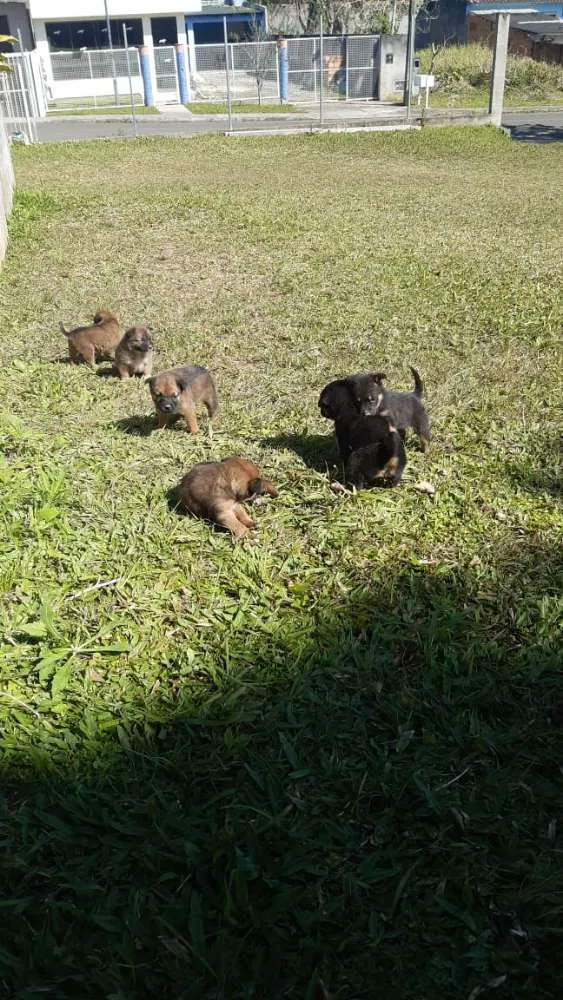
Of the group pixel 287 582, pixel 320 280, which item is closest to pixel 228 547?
pixel 287 582

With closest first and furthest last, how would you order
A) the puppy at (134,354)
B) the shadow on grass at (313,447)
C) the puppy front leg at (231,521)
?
1. the puppy front leg at (231,521)
2. the shadow on grass at (313,447)
3. the puppy at (134,354)

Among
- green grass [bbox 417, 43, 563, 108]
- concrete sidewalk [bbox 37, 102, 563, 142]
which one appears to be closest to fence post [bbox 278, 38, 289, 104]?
concrete sidewalk [bbox 37, 102, 563, 142]

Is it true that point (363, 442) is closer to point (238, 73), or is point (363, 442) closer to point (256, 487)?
point (256, 487)

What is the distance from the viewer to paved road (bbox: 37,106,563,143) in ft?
81.2

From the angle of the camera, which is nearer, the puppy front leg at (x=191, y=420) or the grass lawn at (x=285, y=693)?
the grass lawn at (x=285, y=693)

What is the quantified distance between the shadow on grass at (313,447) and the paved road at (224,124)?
21133mm

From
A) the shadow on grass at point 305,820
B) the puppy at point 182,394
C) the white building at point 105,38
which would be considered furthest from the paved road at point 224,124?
the shadow on grass at point 305,820

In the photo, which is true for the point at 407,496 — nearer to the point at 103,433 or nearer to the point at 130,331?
the point at 103,433

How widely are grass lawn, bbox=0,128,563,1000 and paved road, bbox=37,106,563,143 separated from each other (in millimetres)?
20386

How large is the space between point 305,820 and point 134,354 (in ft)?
15.5

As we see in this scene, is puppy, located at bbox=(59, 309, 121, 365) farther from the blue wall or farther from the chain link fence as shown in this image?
the blue wall

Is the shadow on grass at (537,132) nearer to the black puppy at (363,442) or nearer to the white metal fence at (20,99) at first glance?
the white metal fence at (20,99)

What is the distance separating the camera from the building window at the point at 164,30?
39188 millimetres

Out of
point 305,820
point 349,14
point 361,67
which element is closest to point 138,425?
point 305,820
